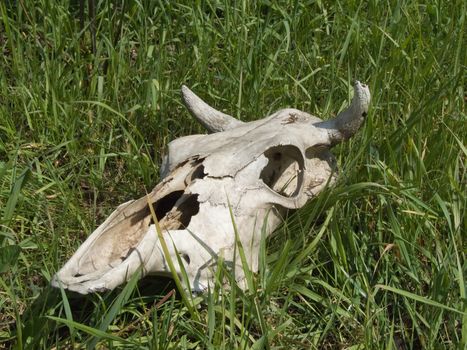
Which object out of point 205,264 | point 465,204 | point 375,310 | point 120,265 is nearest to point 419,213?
point 465,204

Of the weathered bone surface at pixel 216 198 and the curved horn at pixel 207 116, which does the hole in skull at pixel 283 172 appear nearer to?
the weathered bone surface at pixel 216 198

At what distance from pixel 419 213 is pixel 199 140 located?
845mm

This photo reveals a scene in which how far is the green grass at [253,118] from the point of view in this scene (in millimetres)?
3105

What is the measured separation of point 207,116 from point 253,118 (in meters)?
0.42

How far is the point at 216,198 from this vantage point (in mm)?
3189

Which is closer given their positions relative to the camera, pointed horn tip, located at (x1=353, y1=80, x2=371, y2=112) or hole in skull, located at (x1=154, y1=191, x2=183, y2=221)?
hole in skull, located at (x1=154, y1=191, x2=183, y2=221)

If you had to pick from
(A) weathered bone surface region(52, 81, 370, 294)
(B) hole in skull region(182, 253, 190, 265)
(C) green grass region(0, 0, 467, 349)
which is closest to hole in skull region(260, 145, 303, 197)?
(A) weathered bone surface region(52, 81, 370, 294)

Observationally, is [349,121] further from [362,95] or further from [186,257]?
[186,257]

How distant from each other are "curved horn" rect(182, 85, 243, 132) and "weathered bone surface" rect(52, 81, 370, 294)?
0.08 feet

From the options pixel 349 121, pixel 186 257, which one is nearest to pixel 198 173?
pixel 186 257

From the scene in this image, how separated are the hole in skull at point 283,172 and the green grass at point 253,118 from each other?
0.41ft

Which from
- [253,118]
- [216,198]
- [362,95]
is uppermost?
[362,95]

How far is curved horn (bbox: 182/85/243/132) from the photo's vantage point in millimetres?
3729

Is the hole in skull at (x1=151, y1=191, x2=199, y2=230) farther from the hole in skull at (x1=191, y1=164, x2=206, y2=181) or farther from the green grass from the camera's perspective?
the green grass
